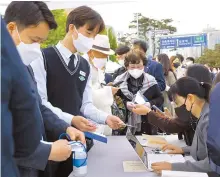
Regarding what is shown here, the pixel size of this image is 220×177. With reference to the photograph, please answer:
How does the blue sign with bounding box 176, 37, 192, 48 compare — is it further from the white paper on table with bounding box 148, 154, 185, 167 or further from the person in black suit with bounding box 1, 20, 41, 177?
the person in black suit with bounding box 1, 20, 41, 177

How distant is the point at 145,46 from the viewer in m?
4.35

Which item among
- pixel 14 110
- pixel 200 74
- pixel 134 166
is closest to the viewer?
pixel 14 110

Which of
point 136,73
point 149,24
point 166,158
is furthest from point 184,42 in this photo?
point 166,158

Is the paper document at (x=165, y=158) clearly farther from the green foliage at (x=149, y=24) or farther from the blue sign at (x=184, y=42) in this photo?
the green foliage at (x=149, y=24)

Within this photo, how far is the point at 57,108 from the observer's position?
180cm

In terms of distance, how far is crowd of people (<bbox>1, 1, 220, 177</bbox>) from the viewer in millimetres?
862

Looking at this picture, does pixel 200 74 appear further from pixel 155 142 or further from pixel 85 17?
pixel 85 17

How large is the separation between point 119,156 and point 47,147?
0.86m

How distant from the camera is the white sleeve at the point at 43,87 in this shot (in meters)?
1.77

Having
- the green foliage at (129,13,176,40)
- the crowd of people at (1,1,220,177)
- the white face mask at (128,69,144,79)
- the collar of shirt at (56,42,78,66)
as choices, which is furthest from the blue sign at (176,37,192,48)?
the collar of shirt at (56,42,78,66)

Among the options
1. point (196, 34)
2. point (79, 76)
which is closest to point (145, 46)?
point (79, 76)

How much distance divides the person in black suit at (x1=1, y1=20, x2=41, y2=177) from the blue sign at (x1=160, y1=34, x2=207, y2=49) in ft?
70.1

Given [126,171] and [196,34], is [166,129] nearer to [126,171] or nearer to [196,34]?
[126,171]

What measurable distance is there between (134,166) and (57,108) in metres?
0.53
